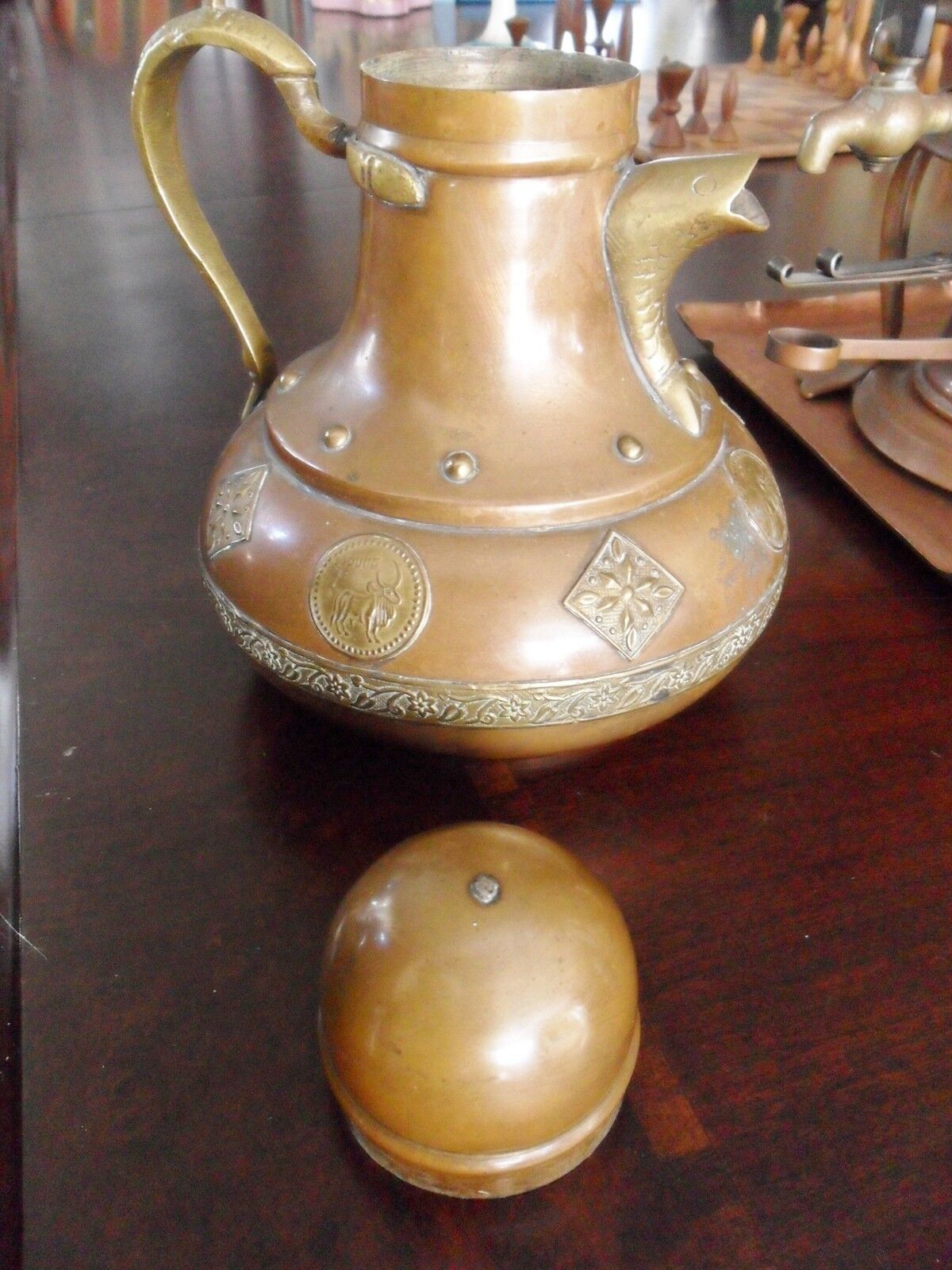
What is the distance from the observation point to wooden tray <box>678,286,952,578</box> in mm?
652

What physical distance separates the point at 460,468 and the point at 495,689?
9 cm

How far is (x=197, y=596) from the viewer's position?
612mm

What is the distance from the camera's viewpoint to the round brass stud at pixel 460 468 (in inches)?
16.3

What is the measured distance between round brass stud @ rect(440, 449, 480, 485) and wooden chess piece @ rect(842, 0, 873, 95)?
1.50m

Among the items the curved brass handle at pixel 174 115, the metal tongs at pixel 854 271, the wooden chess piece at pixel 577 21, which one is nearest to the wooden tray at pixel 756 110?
the wooden chess piece at pixel 577 21

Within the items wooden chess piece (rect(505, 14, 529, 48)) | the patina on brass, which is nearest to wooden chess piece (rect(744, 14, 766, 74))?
wooden chess piece (rect(505, 14, 529, 48))

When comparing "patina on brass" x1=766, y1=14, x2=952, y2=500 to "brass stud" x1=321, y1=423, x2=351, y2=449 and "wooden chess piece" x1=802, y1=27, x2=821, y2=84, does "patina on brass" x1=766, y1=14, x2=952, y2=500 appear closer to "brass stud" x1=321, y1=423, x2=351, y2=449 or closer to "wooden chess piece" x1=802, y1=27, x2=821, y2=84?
"brass stud" x1=321, y1=423, x2=351, y2=449

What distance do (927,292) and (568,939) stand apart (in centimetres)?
80

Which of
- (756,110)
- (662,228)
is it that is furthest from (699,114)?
(662,228)

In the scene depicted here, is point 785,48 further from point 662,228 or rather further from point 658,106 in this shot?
point 662,228

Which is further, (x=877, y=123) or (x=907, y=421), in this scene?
(x=907, y=421)

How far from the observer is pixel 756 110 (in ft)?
4.96

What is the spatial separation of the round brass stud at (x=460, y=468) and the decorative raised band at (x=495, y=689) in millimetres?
80

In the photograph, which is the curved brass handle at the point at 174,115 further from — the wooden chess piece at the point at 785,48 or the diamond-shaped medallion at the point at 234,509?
the wooden chess piece at the point at 785,48
